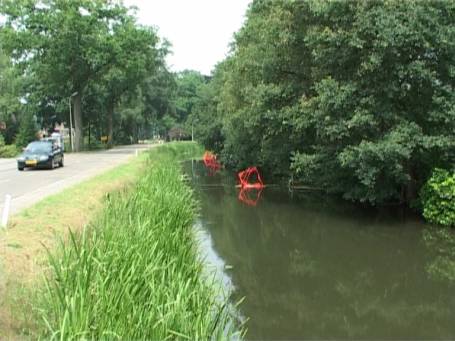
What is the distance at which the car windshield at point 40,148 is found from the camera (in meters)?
27.6

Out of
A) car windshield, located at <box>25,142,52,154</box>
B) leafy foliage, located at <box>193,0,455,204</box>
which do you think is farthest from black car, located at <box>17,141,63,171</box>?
leafy foliage, located at <box>193,0,455,204</box>

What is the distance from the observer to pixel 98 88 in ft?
189

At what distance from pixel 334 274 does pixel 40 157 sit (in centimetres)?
1807

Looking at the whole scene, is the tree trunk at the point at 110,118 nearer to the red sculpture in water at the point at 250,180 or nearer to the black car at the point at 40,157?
the red sculpture in water at the point at 250,180

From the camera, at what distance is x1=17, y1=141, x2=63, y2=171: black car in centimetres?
2675

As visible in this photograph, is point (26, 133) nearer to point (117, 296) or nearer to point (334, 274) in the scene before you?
point (334, 274)

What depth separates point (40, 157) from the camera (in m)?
26.9

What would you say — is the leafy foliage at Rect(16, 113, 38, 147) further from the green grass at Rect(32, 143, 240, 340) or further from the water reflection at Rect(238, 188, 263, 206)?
the green grass at Rect(32, 143, 240, 340)

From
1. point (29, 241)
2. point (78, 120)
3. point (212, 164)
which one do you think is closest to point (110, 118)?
point (78, 120)

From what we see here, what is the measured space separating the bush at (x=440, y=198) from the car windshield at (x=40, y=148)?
17.8 metres

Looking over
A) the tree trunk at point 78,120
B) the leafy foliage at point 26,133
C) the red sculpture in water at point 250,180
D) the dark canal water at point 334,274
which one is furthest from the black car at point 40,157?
the leafy foliage at point 26,133

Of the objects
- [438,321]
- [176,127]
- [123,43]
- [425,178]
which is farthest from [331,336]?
A: [176,127]

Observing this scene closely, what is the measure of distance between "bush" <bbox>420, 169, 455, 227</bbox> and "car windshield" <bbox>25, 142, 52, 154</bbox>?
58.5 feet

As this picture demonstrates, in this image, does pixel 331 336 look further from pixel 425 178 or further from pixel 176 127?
pixel 176 127
